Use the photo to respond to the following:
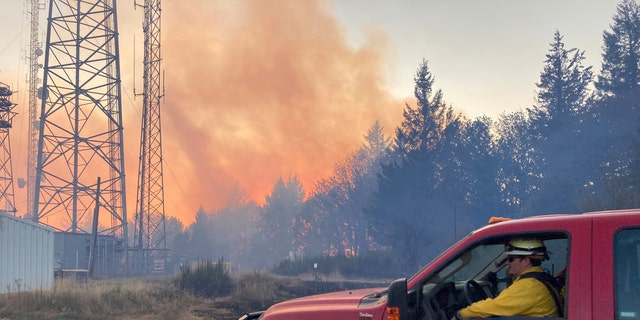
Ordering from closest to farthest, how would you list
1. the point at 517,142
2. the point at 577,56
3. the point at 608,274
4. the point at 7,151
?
the point at 608,274, the point at 7,151, the point at 577,56, the point at 517,142

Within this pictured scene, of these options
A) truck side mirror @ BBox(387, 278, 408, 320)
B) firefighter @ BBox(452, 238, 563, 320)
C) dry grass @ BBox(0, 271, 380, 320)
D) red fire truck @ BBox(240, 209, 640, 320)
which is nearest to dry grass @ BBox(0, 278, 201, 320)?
dry grass @ BBox(0, 271, 380, 320)

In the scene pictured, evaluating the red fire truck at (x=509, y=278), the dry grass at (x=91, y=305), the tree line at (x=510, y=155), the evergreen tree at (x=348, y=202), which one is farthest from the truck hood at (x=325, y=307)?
the evergreen tree at (x=348, y=202)

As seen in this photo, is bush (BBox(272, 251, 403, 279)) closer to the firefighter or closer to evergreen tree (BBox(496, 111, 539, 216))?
evergreen tree (BBox(496, 111, 539, 216))

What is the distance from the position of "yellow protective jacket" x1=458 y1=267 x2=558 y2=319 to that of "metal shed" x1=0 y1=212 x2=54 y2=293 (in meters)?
18.8

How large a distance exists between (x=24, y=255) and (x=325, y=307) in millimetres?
22404

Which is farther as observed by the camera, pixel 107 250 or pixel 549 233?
pixel 107 250

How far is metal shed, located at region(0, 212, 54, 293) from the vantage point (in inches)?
888

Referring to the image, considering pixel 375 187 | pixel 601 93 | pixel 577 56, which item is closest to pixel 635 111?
pixel 601 93

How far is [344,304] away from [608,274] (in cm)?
174

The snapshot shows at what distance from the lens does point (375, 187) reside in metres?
80.4

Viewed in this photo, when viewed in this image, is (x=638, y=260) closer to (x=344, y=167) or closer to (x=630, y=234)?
(x=630, y=234)

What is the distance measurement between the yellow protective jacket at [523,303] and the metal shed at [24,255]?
61.8 feet

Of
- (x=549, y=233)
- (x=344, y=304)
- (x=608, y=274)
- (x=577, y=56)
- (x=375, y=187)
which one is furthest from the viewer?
(x=375, y=187)

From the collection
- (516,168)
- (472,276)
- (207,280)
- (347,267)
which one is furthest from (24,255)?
(516,168)
